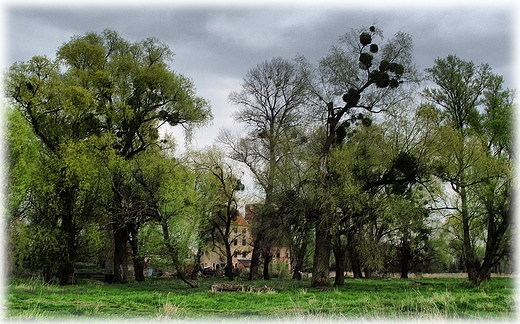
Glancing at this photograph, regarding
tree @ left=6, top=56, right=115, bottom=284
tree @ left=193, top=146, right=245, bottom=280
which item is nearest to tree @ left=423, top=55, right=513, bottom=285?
tree @ left=193, top=146, right=245, bottom=280

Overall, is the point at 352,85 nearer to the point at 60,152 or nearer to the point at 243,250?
the point at 60,152

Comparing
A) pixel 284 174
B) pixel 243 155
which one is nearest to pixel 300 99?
pixel 243 155

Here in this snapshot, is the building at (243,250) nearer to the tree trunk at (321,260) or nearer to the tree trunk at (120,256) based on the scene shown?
the tree trunk at (120,256)

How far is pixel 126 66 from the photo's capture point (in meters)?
32.5

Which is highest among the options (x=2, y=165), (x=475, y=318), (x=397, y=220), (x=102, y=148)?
(x=102, y=148)

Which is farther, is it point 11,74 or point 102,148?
point 102,148

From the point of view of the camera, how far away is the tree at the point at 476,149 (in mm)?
25500

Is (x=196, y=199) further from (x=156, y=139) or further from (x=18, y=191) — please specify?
(x=18, y=191)

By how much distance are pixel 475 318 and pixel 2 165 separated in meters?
22.2

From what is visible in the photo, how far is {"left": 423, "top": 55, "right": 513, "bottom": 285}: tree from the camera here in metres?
25.5

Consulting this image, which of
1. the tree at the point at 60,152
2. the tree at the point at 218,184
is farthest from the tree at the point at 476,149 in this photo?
the tree at the point at 60,152

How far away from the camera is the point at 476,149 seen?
27.3m

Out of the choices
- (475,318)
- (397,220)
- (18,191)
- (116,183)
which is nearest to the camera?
(475,318)

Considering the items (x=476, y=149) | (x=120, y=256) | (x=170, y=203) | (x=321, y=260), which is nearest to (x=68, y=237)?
(x=120, y=256)
